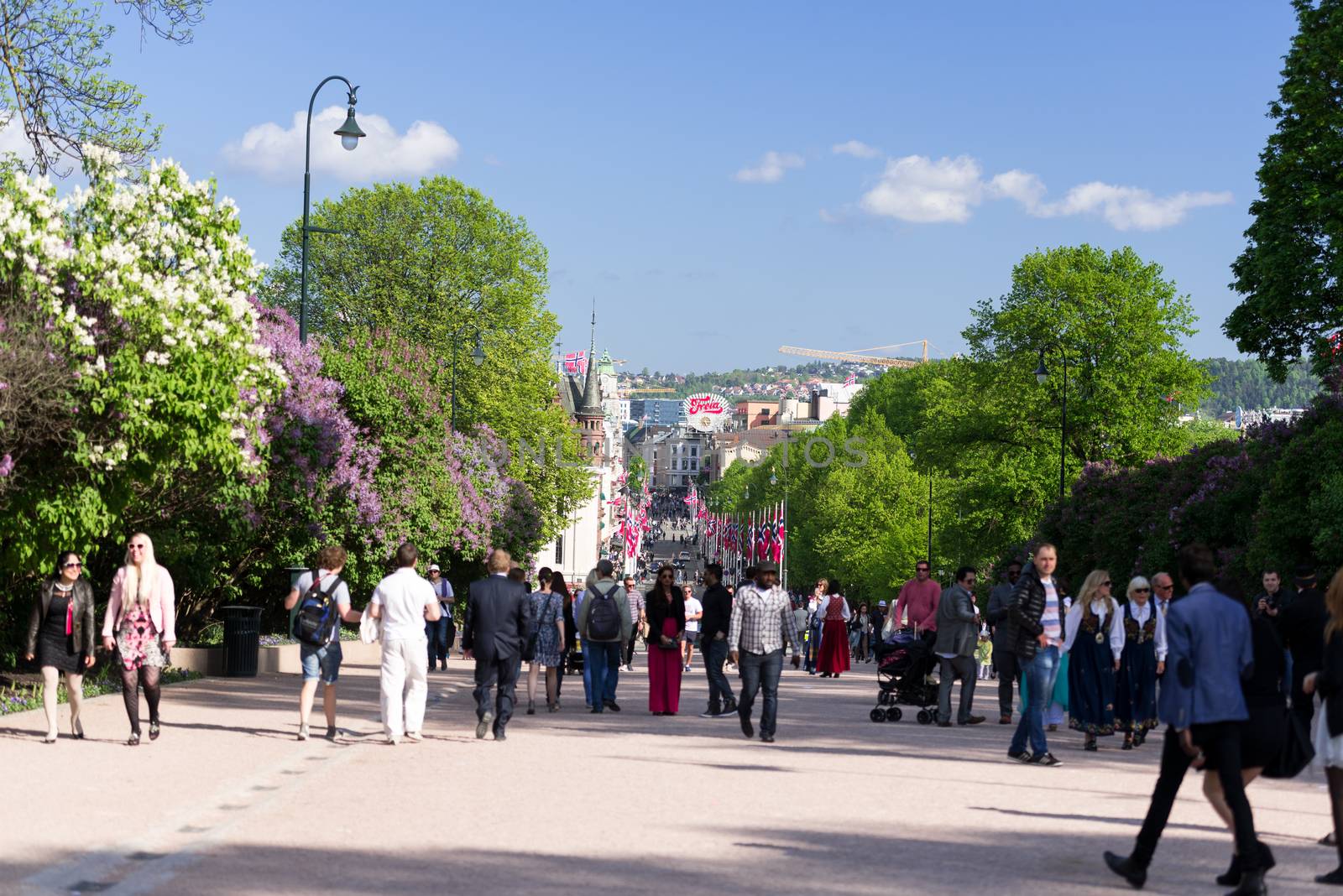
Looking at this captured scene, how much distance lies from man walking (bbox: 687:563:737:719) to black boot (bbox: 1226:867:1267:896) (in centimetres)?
1206

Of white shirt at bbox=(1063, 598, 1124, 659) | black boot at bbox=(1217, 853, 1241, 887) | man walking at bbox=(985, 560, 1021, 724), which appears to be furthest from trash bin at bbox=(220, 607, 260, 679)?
black boot at bbox=(1217, 853, 1241, 887)

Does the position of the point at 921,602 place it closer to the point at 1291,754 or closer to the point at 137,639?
the point at 137,639

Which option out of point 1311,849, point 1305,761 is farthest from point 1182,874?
point 1311,849

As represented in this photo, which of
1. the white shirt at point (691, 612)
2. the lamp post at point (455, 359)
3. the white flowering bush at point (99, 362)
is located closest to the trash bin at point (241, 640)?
the white flowering bush at point (99, 362)

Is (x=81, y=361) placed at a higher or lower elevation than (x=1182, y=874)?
higher

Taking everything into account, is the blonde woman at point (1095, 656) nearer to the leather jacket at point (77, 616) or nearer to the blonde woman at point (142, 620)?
the blonde woman at point (142, 620)

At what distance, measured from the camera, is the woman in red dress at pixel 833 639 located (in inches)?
1345

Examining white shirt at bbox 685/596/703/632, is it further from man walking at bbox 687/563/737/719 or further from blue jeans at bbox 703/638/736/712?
man walking at bbox 687/563/737/719

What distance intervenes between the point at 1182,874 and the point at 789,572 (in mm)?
97312

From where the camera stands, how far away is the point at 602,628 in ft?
69.9

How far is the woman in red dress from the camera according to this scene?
34156 millimetres

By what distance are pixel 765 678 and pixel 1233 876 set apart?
9.02m

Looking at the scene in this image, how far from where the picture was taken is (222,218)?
71.5ft

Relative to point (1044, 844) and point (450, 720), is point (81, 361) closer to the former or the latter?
point (450, 720)
